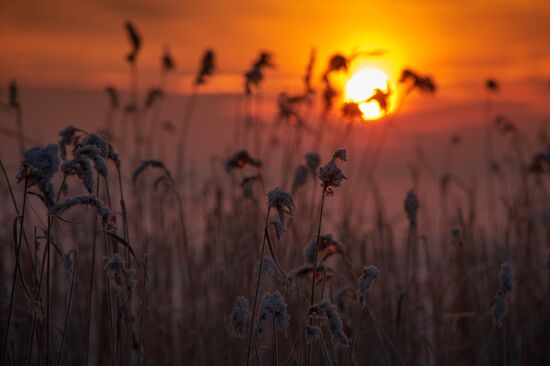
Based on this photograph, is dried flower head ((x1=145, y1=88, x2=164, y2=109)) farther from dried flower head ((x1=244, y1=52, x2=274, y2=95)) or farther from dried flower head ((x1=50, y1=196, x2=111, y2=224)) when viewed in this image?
dried flower head ((x1=50, y1=196, x2=111, y2=224))

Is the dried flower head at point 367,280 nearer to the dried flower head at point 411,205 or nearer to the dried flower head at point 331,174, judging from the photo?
the dried flower head at point 331,174

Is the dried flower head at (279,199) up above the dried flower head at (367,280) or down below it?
above

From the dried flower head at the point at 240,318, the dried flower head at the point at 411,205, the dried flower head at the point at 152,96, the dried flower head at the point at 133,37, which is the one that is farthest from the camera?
the dried flower head at the point at 152,96

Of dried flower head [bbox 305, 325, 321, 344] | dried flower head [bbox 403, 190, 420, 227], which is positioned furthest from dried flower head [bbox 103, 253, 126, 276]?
dried flower head [bbox 403, 190, 420, 227]

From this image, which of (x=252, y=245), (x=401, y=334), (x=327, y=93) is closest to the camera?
(x=401, y=334)

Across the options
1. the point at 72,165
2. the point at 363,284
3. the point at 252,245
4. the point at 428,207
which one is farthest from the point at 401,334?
the point at 428,207

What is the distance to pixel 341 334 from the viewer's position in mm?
1273

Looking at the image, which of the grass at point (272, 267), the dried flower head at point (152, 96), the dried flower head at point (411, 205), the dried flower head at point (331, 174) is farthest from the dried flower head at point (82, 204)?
the dried flower head at point (152, 96)

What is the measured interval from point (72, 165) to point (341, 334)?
2.02 ft

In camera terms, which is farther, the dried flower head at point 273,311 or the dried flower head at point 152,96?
the dried flower head at point 152,96

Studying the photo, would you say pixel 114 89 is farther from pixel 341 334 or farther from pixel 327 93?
pixel 341 334

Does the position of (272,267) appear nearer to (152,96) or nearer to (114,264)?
(114,264)

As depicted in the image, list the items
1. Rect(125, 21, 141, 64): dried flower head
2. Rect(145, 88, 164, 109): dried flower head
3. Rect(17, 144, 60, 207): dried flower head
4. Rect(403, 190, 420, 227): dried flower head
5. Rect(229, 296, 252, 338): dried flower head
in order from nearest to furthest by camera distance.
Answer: Rect(17, 144, 60, 207): dried flower head < Rect(229, 296, 252, 338): dried flower head < Rect(403, 190, 420, 227): dried flower head < Rect(125, 21, 141, 64): dried flower head < Rect(145, 88, 164, 109): dried flower head

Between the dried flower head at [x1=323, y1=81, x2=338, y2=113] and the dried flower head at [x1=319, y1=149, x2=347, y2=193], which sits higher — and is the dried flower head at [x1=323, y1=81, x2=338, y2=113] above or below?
above
